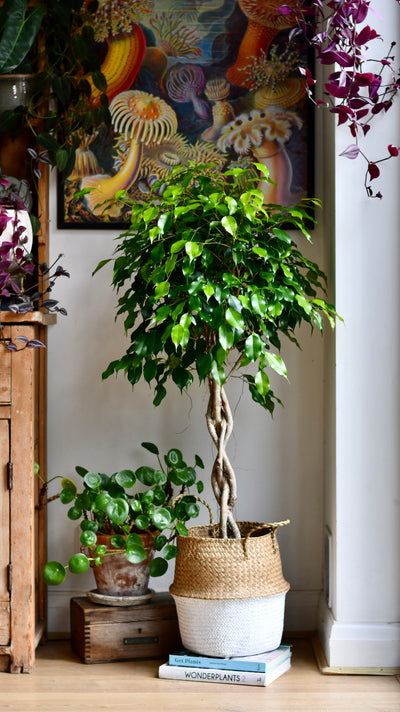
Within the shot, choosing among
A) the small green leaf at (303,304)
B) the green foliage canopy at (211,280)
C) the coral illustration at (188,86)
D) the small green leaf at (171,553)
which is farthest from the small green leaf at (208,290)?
the coral illustration at (188,86)

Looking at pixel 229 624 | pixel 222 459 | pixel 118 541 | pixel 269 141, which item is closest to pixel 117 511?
pixel 118 541

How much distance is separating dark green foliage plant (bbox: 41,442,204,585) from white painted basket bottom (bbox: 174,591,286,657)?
7.3 inches

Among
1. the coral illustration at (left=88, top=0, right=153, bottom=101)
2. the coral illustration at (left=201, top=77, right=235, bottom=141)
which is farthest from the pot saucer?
the coral illustration at (left=88, top=0, right=153, bottom=101)

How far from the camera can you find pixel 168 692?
6.32 ft

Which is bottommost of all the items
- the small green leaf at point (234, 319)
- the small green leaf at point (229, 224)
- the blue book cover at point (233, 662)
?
the blue book cover at point (233, 662)

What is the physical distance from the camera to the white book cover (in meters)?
1.96

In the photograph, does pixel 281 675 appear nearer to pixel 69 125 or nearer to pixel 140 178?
pixel 140 178

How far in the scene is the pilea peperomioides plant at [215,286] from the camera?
1801 mm

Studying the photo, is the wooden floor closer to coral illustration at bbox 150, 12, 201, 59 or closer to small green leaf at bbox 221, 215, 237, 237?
small green leaf at bbox 221, 215, 237, 237

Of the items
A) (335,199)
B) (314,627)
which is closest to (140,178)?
(335,199)

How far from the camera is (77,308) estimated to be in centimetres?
248

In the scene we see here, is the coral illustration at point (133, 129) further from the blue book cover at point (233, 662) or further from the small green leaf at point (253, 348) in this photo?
the blue book cover at point (233, 662)

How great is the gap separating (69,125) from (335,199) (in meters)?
0.92

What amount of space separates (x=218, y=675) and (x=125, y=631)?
0.31m
